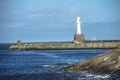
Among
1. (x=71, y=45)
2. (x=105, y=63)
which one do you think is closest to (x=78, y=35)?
(x=71, y=45)

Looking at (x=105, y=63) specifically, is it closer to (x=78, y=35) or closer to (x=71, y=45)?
(x=78, y=35)

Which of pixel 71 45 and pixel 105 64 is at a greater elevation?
pixel 71 45

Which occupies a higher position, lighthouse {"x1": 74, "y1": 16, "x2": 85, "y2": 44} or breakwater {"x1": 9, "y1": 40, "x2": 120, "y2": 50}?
lighthouse {"x1": 74, "y1": 16, "x2": 85, "y2": 44}

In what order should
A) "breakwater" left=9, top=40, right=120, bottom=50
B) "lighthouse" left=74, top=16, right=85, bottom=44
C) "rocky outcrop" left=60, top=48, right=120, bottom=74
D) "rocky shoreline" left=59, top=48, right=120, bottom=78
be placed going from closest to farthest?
"rocky shoreline" left=59, top=48, right=120, bottom=78 → "rocky outcrop" left=60, top=48, right=120, bottom=74 → "lighthouse" left=74, top=16, right=85, bottom=44 → "breakwater" left=9, top=40, right=120, bottom=50

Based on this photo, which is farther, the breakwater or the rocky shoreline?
the breakwater

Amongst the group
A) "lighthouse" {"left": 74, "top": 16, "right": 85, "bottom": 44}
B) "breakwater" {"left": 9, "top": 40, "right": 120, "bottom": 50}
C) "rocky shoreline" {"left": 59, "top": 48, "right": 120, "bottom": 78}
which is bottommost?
"rocky shoreline" {"left": 59, "top": 48, "right": 120, "bottom": 78}

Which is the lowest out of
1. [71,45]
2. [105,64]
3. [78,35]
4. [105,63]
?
[105,64]

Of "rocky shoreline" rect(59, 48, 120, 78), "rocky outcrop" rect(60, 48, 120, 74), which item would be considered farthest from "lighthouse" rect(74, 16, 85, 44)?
"rocky outcrop" rect(60, 48, 120, 74)

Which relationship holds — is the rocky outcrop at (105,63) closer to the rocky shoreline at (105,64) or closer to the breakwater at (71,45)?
the rocky shoreline at (105,64)

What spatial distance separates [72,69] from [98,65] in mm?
6279

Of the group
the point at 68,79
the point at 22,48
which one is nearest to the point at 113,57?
the point at 68,79

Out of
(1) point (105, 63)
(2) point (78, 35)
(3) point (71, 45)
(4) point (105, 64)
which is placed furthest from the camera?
(3) point (71, 45)

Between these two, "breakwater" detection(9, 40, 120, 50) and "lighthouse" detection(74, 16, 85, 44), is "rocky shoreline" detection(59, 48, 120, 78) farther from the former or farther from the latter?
"breakwater" detection(9, 40, 120, 50)

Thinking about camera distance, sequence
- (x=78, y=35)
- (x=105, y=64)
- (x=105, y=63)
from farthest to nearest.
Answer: (x=78, y=35) → (x=105, y=63) → (x=105, y=64)
